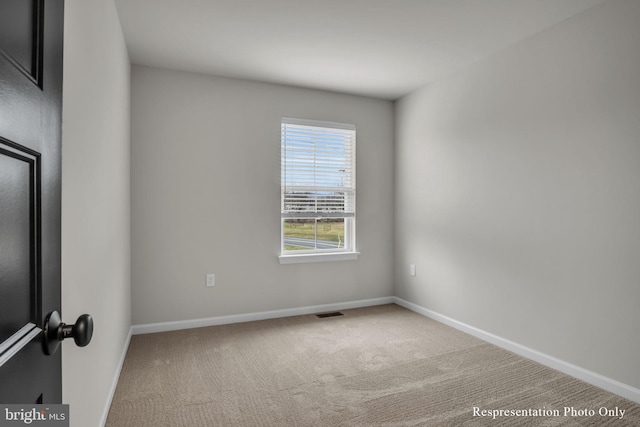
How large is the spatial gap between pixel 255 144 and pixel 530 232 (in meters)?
2.60

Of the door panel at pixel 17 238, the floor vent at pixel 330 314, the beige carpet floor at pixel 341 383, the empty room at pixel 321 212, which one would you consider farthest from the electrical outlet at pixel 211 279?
the door panel at pixel 17 238

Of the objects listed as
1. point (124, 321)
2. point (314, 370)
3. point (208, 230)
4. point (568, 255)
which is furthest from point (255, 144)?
point (568, 255)

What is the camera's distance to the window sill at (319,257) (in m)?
3.86

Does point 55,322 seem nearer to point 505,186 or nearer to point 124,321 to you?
point 124,321

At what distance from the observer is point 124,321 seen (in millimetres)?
2873

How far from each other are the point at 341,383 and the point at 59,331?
2.01 m

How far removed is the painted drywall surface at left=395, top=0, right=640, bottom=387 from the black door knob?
2.77 metres

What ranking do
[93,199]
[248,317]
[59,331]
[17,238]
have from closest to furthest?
[17,238] < [59,331] < [93,199] < [248,317]

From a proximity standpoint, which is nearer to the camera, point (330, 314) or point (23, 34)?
point (23, 34)

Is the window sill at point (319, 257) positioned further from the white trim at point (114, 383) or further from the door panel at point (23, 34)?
the door panel at point (23, 34)

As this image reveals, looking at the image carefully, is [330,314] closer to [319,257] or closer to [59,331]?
[319,257]

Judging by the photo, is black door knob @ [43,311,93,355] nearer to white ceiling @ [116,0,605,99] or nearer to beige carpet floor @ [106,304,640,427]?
beige carpet floor @ [106,304,640,427]

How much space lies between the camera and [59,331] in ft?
2.41

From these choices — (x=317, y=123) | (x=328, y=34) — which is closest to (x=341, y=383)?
(x=328, y=34)
